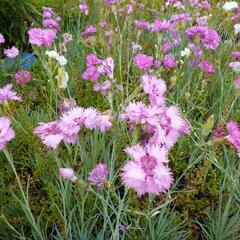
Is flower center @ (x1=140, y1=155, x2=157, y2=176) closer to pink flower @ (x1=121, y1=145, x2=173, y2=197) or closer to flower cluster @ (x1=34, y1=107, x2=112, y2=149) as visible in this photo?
pink flower @ (x1=121, y1=145, x2=173, y2=197)

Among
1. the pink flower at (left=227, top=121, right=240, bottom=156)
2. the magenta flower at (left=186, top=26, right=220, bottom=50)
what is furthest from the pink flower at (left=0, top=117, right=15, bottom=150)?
the magenta flower at (left=186, top=26, right=220, bottom=50)

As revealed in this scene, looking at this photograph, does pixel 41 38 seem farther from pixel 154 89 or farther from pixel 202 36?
pixel 202 36

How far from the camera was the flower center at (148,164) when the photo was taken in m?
0.76

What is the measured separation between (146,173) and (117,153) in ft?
2.47

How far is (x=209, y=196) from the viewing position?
1532 mm

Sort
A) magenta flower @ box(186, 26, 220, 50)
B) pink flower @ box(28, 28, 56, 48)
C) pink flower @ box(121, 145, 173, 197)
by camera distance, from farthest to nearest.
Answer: magenta flower @ box(186, 26, 220, 50)
pink flower @ box(28, 28, 56, 48)
pink flower @ box(121, 145, 173, 197)

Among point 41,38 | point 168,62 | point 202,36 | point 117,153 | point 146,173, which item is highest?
point 146,173

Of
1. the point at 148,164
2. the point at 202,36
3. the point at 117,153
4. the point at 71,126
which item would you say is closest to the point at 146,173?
the point at 148,164

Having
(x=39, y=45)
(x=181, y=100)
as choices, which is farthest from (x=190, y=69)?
(x=39, y=45)

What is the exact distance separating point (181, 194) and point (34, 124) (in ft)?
2.23

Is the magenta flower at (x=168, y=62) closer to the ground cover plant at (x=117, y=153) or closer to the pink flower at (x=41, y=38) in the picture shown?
the ground cover plant at (x=117, y=153)

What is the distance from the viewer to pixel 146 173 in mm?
756

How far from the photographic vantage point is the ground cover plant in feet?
2.95

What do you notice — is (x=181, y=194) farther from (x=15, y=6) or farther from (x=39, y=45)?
(x=15, y=6)
